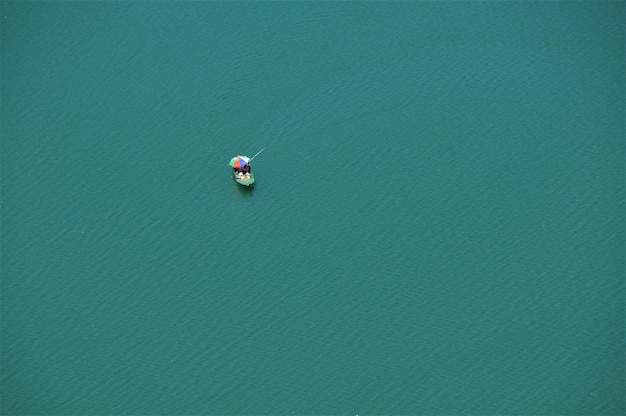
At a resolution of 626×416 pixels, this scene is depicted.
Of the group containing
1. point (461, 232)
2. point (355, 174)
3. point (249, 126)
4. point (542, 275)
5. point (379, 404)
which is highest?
point (249, 126)

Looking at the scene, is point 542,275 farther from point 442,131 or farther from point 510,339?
point 442,131

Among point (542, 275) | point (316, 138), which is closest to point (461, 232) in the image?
point (542, 275)

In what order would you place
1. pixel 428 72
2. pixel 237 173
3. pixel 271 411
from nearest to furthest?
pixel 271 411, pixel 237 173, pixel 428 72

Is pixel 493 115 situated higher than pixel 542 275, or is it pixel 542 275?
pixel 493 115

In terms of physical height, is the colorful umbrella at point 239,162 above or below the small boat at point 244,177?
above

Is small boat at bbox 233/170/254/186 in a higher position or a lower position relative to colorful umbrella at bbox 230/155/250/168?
lower

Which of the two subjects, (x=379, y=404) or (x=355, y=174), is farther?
(x=355, y=174)

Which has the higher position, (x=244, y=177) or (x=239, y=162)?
(x=239, y=162)

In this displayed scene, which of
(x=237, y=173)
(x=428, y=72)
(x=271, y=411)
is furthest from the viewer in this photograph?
(x=428, y=72)
